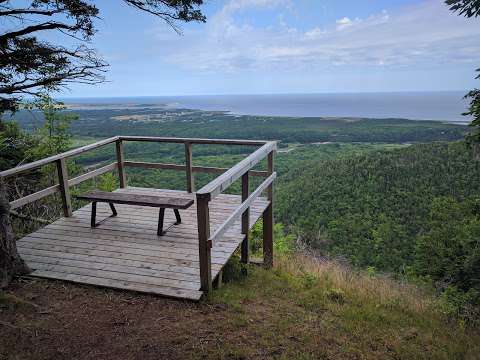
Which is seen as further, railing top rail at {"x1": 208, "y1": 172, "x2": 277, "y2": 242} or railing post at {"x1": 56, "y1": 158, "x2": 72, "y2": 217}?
railing post at {"x1": 56, "y1": 158, "x2": 72, "y2": 217}

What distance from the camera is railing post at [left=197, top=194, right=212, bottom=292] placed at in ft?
10.3

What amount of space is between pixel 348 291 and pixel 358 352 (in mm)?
1614

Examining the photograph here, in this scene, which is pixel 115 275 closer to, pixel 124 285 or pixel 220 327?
pixel 124 285

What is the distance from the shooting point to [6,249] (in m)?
3.59

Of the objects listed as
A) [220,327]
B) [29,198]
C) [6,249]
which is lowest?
[220,327]

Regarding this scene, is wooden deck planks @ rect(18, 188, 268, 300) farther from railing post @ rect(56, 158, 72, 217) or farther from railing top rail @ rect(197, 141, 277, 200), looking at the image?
railing top rail @ rect(197, 141, 277, 200)

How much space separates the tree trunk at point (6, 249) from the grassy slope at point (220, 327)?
19 cm

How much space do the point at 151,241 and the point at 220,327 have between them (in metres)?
1.84

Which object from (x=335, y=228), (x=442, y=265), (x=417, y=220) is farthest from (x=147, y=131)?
(x=442, y=265)

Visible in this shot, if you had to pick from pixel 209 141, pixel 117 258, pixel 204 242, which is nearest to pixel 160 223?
pixel 117 258

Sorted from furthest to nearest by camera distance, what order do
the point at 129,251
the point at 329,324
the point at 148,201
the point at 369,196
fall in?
the point at 369,196 < the point at 148,201 < the point at 129,251 < the point at 329,324

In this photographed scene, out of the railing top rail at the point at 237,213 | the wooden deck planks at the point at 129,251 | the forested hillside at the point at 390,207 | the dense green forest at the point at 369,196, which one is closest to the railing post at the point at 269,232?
the wooden deck planks at the point at 129,251

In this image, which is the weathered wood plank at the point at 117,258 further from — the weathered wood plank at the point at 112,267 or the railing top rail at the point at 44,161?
the railing top rail at the point at 44,161

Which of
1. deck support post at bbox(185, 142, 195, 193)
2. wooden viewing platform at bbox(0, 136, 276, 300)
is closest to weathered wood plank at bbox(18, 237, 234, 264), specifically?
wooden viewing platform at bbox(0, 136, 276, 300)
